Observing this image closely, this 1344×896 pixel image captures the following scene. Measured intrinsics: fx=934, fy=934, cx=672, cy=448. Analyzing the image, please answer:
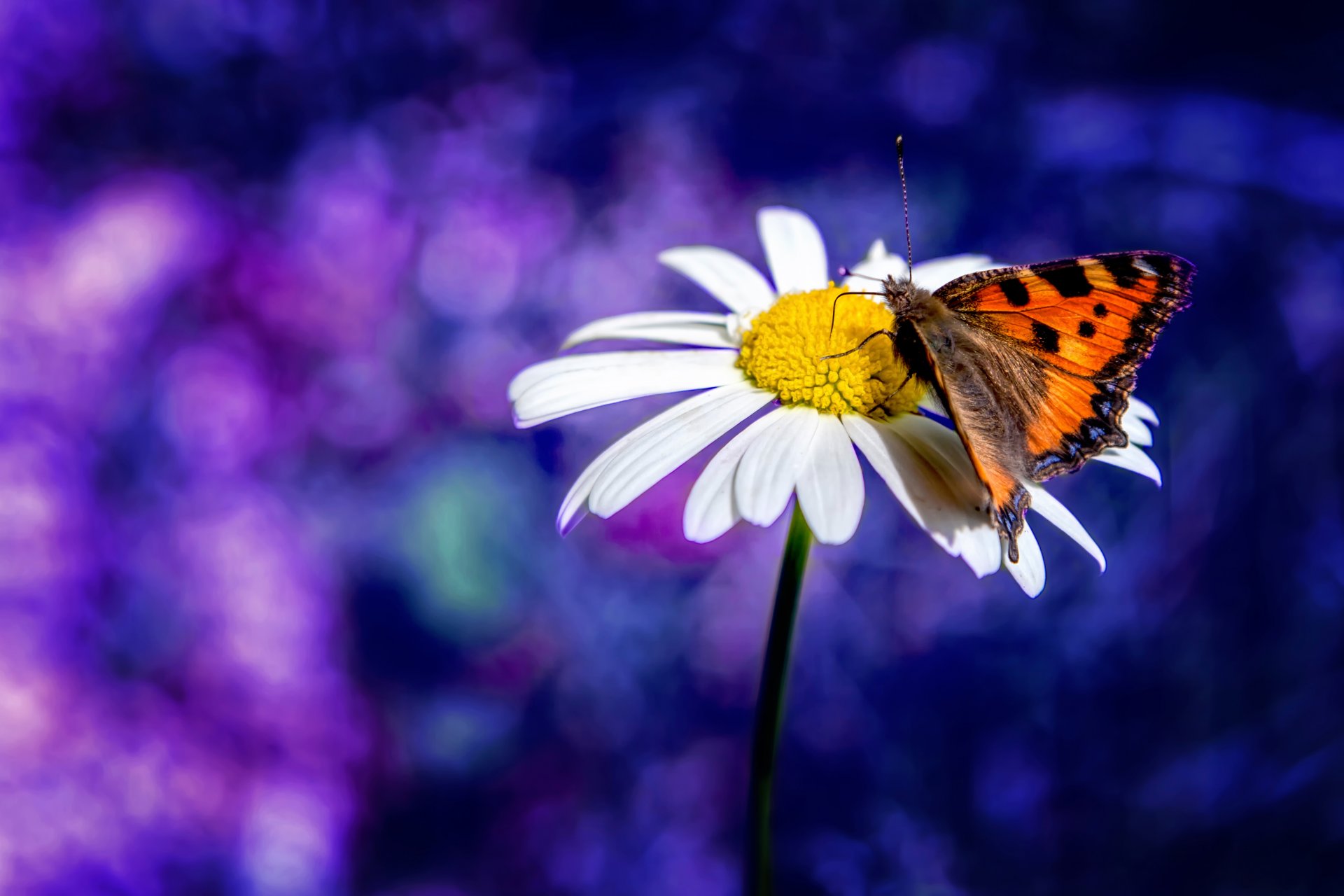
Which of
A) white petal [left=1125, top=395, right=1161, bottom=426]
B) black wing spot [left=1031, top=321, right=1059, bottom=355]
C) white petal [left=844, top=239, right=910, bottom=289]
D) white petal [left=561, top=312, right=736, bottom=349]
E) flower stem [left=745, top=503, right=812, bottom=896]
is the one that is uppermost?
white petal [left=844, top=239, right=910, bottom=289]

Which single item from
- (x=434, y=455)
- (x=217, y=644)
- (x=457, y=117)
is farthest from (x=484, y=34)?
(x=217, y=644)

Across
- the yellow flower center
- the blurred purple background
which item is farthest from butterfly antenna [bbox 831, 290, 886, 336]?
the blurred purple background

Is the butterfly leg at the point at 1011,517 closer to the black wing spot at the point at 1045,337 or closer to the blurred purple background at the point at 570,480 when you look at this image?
the black wing spot at the point at 1045,337

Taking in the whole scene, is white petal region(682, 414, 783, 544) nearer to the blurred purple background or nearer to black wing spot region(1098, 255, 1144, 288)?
black wing spot region(1098, 255, 1144, 288)

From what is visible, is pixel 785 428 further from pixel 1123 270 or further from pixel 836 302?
pixel 1123 270

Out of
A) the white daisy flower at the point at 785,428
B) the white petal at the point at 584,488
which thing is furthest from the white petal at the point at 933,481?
the white petal at the point at 584,488

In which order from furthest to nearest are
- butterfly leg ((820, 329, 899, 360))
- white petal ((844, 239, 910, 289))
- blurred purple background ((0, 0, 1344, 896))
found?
blurred purple background ((0, 0, 1344, 896))
white petal ((844, 239, 910, 289))
butterfly leg ((820, 329, 899, 360))

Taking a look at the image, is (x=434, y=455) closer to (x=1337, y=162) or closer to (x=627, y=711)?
(x=627, y=711)
